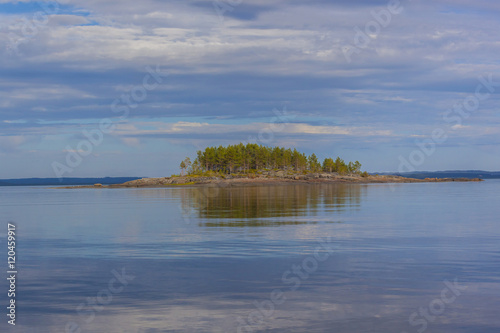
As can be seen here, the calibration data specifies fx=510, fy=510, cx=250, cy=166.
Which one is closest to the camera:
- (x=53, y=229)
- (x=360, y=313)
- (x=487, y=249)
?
(x=360, y=313)

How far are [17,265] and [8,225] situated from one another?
21410 mm

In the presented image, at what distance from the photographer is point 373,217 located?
1693 inches

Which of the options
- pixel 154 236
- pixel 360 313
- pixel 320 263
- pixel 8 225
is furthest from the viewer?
pixel 8 225

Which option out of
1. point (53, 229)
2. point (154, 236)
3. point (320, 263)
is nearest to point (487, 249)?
point (320, 263)

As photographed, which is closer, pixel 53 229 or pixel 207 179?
pixel 53 229

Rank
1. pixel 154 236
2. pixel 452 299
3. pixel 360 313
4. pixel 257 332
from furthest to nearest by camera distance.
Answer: pixel 154 236
pixel 452 299
pixel 360 313
pixel 257 332

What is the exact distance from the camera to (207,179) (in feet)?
618

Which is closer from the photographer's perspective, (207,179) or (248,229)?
(248,229)

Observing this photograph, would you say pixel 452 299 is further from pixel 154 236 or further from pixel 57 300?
pixel 154 236

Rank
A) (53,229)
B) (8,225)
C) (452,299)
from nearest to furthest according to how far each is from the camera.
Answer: (452,299) → (53,229) → (8,225)

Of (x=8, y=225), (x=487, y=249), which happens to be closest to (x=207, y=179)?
(x=8, y=225)

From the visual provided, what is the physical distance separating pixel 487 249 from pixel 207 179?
16562cm

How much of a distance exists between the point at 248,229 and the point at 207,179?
154914 mm

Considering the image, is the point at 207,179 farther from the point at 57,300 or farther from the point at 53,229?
the point at 57,300
